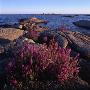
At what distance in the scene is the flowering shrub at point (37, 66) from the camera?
7480 millimetres

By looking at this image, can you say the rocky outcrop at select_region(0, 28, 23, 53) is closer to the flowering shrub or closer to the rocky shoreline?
the rocky shoreline

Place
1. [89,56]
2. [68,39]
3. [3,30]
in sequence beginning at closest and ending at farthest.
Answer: [89,56], [68,39], [3,30]

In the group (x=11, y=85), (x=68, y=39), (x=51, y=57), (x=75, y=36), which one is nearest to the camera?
(x=11, y=85)

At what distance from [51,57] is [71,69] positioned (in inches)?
23.8

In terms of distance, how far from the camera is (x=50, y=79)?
7.69 meters

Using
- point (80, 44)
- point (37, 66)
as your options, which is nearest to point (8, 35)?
point (80, 44)

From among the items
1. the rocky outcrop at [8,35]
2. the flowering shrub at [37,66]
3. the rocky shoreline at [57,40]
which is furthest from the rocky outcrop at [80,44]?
the flowering shrub at [37,66]

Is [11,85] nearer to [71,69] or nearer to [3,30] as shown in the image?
[71,69]

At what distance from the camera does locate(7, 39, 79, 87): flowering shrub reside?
7480 millimetres

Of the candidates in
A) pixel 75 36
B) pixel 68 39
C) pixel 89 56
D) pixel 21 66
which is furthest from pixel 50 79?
pixel 75 36

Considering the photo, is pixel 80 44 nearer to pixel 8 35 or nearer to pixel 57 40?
pixel 57 40

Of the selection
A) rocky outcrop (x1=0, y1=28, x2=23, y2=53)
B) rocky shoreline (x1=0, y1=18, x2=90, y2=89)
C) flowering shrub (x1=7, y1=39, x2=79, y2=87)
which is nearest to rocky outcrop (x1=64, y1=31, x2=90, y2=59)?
rocky shoreline (x1=0, y1=18, x2=90, y2=89)

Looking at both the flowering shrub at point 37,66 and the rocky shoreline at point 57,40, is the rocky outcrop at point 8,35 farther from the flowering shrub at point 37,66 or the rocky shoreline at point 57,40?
the flowering shrub at point 37,66

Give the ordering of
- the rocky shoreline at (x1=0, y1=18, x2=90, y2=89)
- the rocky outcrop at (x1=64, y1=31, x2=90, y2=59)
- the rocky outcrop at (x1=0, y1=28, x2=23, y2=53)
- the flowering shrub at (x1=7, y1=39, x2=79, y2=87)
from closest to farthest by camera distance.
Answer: the flowering shrub at (x1=7, y1=39, x2=79, y2=87)
the rocky shoreline at (x1=0, y1=18, x2=90, y2=89)
the rocky outcrop at (x1=64, y1=31, x2=90, y2=59)
the rocky outcrop at (x1=0, y1=28, x2=23, y2=53)
